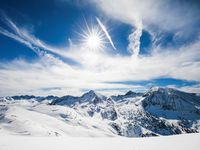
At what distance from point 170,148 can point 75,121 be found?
17723 cm

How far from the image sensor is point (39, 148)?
10.4 meters

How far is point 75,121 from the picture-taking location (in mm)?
181250

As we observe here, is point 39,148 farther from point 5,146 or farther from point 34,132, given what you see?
point 34,132

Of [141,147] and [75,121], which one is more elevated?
[141,147]

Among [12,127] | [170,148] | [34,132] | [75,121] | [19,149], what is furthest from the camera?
[75,121]

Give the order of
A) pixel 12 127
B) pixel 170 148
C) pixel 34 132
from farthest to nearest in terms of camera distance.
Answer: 1. pixel 12 127
2. pixel 34 132
3. pixel 170 148

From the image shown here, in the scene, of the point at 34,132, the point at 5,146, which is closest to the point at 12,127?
the point at 34,132

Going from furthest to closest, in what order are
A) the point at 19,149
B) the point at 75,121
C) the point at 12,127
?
the point at 75,121 < the point at 12,127 < the point at 19,149

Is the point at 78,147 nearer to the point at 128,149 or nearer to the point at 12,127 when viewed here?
the point at 128,149

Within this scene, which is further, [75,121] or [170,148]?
[75,121]

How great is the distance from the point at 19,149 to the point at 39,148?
40.4 inches

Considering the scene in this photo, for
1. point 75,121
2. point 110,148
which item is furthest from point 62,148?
point 75,121

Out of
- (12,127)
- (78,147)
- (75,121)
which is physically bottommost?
(75,121)

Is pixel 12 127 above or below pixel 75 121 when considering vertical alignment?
above
